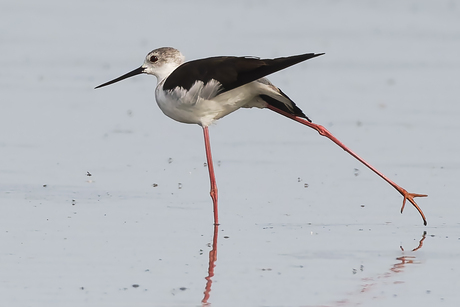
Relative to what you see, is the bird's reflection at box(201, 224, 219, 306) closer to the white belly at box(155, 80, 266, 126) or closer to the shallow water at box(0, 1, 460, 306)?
the shallow water at box(0, 1, 460, 306)

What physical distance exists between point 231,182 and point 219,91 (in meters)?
1.14

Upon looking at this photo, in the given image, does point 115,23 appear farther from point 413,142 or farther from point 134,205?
point 134,205

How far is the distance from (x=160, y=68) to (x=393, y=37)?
346 inches

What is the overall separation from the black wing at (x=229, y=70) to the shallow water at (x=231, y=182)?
3.10 ft

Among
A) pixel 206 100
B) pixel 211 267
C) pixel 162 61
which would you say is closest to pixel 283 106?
pixel 206 100

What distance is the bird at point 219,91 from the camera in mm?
7484

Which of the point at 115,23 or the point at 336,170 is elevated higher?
the point at 115,23

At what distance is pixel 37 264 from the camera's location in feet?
20.3

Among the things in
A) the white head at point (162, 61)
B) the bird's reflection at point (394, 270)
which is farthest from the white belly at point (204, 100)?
the bird's reflection at point (394, 270)

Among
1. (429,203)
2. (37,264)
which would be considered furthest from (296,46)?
(37,264)

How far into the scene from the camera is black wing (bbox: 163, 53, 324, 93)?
24.1 ft

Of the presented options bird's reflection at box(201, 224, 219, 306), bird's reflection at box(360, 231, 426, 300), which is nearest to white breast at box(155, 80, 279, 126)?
bird's reflection at box(201, 224, 219, 306)

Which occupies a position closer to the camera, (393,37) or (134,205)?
(134,205)

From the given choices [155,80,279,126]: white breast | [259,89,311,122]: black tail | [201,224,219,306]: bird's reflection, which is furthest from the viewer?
[259,89,311,122]: black tail
